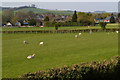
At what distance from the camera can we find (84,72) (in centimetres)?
890

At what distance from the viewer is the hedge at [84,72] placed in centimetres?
803

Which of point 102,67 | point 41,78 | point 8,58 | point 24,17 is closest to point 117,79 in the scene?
point 102,67

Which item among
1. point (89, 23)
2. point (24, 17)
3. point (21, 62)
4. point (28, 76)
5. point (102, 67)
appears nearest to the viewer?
point (28, 76)

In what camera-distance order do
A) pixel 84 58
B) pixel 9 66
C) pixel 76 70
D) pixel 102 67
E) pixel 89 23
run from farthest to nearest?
pixel 89 23
pixel 84 58
pixel 9 66
pixel 102 67
pixel 76 70

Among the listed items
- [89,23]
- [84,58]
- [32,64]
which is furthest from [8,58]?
[89,23]

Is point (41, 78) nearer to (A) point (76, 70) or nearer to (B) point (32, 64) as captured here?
(A) point (76, 70)

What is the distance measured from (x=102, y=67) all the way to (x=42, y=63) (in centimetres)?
498

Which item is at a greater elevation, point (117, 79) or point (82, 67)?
point (82, 67)

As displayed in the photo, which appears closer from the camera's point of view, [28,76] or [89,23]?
[28,76]

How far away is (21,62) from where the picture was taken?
14.1 metres

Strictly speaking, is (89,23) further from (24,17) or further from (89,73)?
(89,73)

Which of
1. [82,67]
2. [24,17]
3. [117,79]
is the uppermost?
[24,17]

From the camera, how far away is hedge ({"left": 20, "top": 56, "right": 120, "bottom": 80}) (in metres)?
8.03

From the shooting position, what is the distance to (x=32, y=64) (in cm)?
1345
